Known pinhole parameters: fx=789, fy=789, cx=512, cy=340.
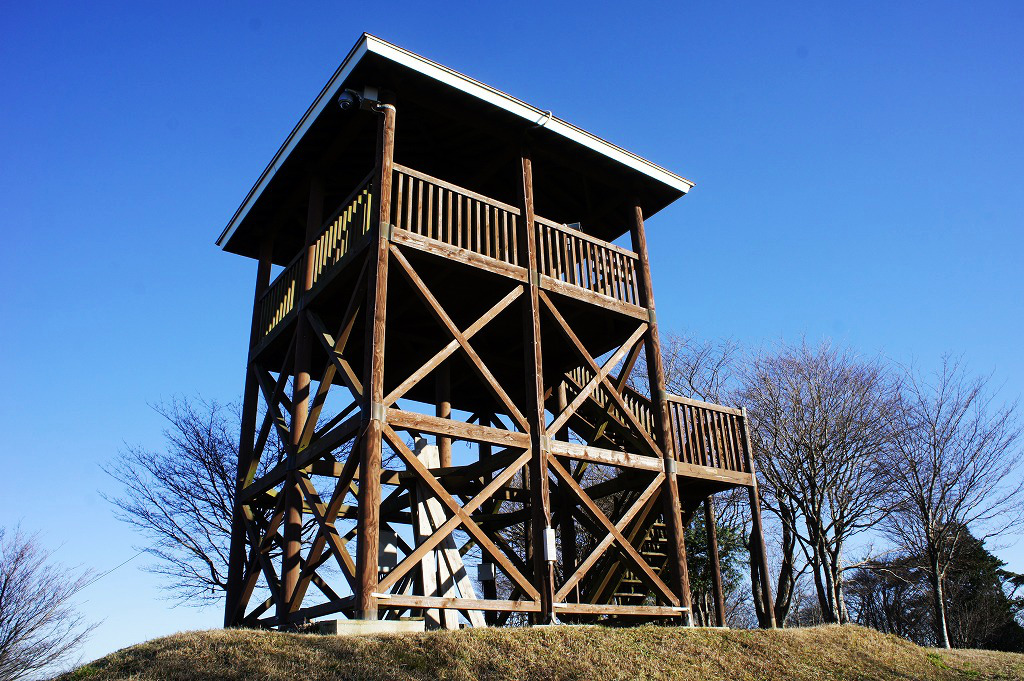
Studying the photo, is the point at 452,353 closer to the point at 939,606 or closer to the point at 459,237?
the point at 459,237

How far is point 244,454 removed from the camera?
14.1 m

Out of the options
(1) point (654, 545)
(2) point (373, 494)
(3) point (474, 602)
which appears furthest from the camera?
(1) point (654, 545)

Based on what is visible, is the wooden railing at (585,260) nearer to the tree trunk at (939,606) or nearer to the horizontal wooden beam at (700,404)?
the horizontal wooden beam at (700,404)

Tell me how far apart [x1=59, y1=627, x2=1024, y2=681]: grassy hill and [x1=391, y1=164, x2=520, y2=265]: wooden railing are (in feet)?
18.2

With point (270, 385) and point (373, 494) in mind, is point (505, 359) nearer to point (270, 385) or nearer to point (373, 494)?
point (270, 385)

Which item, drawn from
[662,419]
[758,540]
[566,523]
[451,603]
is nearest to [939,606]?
[758,540]

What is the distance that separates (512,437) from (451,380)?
14.6 feet

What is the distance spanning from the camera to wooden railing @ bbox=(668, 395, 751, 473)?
43.9 feet

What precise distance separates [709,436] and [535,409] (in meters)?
4.04

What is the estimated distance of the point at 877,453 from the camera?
73.3 feet

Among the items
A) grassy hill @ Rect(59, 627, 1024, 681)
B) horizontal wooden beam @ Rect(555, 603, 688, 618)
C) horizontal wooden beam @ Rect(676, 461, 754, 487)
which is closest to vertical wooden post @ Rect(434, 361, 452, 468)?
horizontal wooden beam @ Rect(555, 603, 688, 618)

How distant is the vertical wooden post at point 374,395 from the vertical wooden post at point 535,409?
236 centimetres

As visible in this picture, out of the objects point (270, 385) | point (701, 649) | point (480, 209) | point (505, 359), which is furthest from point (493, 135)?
point (701, 649)

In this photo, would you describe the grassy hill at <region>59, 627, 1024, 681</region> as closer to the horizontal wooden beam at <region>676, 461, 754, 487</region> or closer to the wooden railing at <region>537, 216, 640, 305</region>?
the horizontal wooden beam at <region>676, 461, 754, 487</region>
